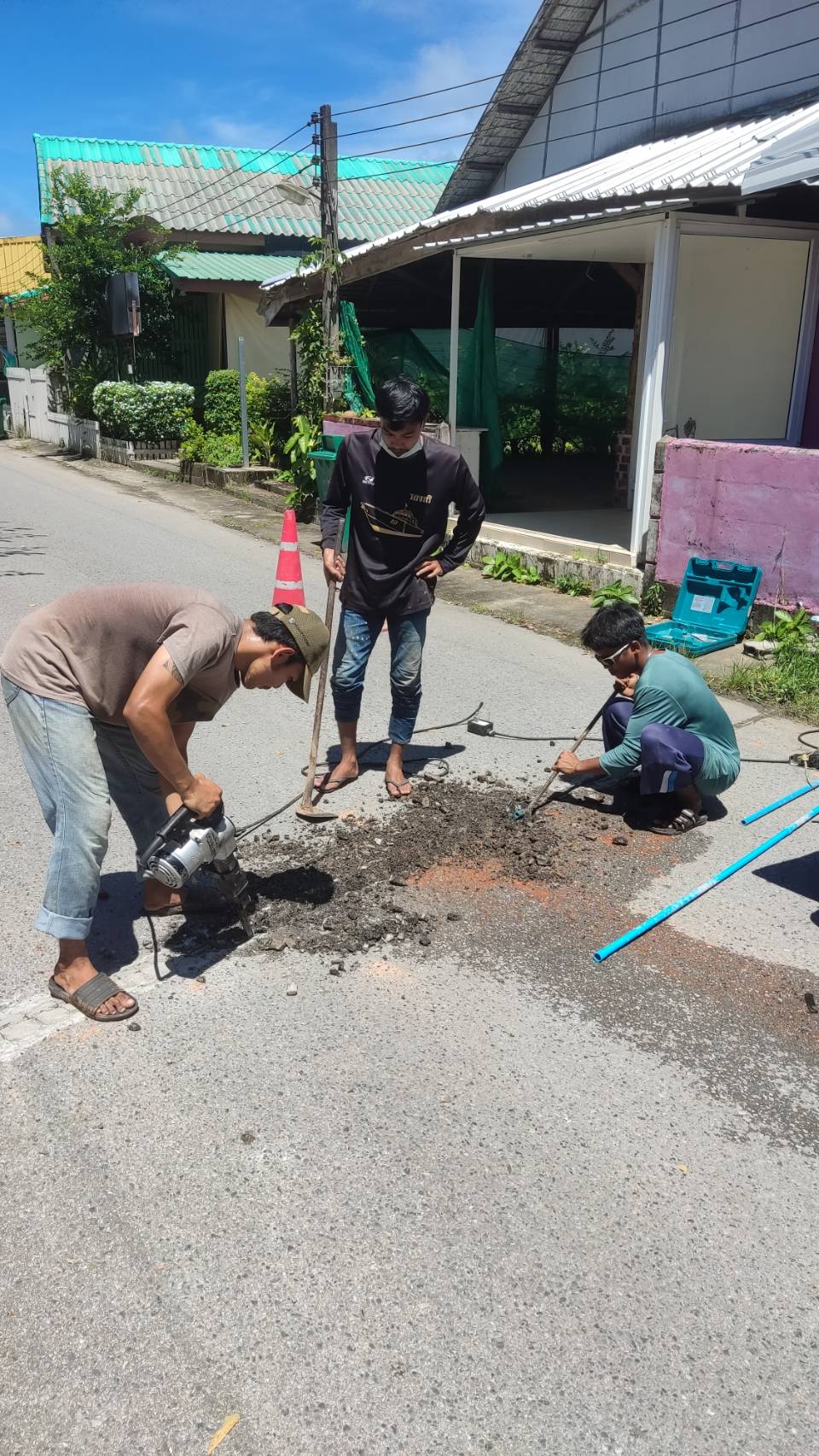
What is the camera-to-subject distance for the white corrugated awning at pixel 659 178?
721 centimetres

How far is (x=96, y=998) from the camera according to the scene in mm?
3432

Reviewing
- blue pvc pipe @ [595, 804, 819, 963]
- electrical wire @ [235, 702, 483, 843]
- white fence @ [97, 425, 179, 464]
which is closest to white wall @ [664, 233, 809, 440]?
electrical wire @ [235, 702, 483, 843]

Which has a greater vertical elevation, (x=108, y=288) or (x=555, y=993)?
(x=108, y=288)

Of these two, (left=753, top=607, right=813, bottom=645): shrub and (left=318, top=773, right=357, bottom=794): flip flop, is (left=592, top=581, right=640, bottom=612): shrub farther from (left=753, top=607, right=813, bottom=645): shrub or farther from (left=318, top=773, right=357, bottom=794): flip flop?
(left=318, top=773, right=357, bottom=794): flip flop

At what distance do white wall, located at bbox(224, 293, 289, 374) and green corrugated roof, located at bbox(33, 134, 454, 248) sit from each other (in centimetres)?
322

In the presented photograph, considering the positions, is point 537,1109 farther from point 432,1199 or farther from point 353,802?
point 353,802

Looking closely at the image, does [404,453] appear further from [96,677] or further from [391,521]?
[96,677]

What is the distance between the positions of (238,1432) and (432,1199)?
739 mm

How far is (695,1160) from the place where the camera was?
2.90 metres

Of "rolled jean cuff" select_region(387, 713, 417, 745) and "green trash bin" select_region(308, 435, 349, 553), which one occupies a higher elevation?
"green trash bin" select_region(308, 435, 349, 553)

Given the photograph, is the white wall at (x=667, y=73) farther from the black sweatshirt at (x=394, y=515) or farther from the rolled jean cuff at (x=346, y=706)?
the rolled jean cuff at (x=346, y=706)

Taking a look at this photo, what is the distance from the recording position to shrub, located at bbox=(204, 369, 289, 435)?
17.9 m

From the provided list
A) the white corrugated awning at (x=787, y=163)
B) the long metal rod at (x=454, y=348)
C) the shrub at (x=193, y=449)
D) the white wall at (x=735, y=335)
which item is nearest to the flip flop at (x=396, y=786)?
the white corrugated awning at (x=787, y=163)

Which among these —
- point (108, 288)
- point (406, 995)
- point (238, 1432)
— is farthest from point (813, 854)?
point (108, 288)
